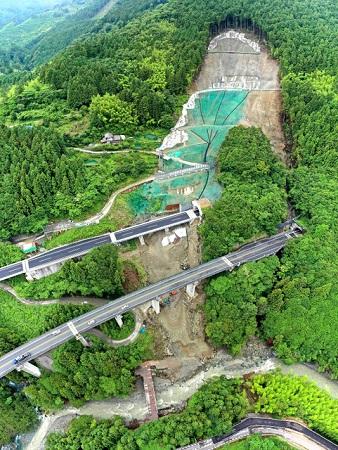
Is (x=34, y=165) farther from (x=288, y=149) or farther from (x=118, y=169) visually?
(x=288, y=149)

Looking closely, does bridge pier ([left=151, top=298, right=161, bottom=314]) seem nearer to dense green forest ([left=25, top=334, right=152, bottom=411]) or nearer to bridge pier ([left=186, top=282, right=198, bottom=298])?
bridge pier ([left=186, top=282, right=198, bottom=298])

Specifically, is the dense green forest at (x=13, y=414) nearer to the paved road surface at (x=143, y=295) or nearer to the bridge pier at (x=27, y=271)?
the paved road surface at (x=143, y=295)

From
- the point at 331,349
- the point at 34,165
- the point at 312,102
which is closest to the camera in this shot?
the point at 331,349

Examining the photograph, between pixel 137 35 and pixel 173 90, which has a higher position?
pixel 137 35

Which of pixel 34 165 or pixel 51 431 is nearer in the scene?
pixel 51 431

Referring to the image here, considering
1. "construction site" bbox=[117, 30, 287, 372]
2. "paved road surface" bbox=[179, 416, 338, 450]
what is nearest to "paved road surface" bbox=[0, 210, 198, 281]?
"construction site" bbox=[117, 30, 287, 372]

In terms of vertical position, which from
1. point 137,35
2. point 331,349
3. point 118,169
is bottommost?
point 331,349

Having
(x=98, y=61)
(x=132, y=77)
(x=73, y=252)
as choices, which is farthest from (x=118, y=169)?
(x=98, y=61)
